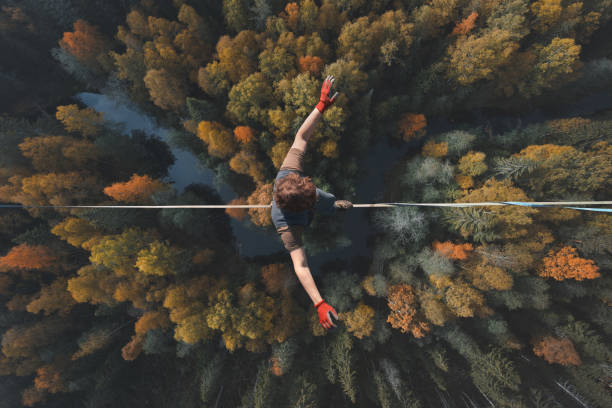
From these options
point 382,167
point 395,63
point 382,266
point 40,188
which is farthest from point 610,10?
point 40,188

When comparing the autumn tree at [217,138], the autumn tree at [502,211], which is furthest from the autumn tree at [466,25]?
the autumn tree at [217,138]

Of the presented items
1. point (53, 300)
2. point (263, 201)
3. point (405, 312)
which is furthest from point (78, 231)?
point (405, 312)

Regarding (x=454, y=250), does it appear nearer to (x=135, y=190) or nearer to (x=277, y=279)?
(x=277, y=279)

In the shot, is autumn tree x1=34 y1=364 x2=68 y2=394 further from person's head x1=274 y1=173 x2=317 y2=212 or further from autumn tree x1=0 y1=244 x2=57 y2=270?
person's head x1=274 y1=173 x2=317 y2=212

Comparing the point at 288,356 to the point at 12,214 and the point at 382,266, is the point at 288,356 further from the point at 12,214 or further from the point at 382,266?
the point at 12,214

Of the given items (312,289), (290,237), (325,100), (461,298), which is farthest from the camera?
(461,298)

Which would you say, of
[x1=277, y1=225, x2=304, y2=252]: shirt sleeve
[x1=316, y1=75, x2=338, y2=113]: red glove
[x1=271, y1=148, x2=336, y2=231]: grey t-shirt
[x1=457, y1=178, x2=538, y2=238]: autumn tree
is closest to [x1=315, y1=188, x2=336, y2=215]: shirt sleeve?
[x1=271, y1=148, x2=336, y2=231]: grey t-shirt
